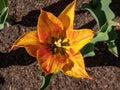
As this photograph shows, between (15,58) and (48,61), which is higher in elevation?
(48,61)

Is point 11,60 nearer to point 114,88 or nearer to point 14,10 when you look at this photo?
point 14,10

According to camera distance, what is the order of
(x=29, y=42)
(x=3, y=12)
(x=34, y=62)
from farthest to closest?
(x=34, y=62) < (x=3, y=12) < (x=29, y=42)

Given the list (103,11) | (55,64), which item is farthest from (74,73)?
(103,11)

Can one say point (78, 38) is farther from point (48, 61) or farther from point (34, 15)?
point (34, 15)

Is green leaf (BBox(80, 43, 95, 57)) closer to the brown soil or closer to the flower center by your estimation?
the flower center

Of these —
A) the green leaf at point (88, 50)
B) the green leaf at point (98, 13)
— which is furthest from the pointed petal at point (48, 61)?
the green leaf at point (98, 13)

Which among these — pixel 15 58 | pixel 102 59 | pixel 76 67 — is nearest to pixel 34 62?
pixel 15 58
